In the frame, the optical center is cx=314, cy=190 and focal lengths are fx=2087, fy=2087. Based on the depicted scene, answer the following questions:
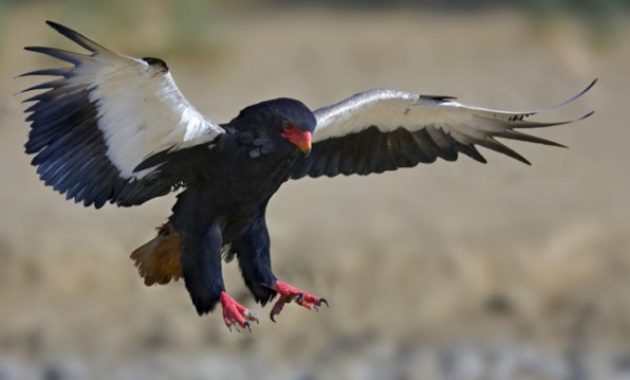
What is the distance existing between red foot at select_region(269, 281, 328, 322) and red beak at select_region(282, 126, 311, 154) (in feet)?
2.49

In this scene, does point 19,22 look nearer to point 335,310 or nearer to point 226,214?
point 335,310

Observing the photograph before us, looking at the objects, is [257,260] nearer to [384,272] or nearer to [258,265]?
[258,265]

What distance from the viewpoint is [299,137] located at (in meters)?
7.92

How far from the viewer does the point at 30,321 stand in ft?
49.0

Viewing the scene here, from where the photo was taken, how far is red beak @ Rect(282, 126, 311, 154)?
311 inches

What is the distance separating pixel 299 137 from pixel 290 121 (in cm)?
8

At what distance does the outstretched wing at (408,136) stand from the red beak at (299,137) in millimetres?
1019

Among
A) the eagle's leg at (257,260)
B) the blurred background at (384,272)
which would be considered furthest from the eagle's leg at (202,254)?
the blurred background at (384,272)

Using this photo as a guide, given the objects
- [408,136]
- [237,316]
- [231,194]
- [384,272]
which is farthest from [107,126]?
[384,272]

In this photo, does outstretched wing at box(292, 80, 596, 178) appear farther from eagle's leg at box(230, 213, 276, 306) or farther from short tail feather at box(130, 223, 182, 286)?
short tail feather at box(130, 223, 182, 286)

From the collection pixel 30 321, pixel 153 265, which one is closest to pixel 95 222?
pixel 30 321

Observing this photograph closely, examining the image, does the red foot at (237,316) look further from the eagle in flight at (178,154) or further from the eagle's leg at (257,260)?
the eagle's leg at (257,260)

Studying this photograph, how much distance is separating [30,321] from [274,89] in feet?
11.3

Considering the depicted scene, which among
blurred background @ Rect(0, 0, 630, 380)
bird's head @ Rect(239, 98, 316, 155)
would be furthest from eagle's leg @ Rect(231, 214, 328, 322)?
blurred background @ Rect(0, 0, 630, 380)
